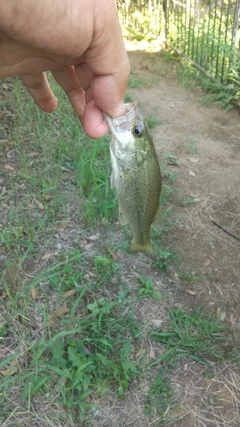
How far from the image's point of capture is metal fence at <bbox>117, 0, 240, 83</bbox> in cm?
646

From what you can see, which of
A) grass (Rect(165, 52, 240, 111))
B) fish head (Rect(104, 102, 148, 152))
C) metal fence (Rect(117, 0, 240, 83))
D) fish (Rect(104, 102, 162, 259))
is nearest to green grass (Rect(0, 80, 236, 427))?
fish (Rect(104, 102, 162, 259))

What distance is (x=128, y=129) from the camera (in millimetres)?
1911

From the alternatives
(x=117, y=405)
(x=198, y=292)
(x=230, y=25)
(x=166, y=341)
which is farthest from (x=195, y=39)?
(x=117, y=405)

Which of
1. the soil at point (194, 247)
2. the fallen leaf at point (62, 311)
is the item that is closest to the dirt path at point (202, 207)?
the soil at point (194, 247)

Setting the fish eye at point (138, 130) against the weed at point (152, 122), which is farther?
the weed at point (152, 122)

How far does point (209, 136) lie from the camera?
5.49m

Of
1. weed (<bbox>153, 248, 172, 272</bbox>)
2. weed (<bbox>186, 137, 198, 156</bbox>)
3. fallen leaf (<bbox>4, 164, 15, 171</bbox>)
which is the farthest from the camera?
weed (<bbox>186, 137, 198, 156</bbox>)

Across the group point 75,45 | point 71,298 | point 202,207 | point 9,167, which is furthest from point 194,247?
point 75,45

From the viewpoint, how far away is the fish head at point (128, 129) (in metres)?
1.88

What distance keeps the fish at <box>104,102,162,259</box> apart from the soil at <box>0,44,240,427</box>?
3.74 ft

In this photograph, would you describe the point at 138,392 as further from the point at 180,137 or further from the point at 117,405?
the point at 180,137

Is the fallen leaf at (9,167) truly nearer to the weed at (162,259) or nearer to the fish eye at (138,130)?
the weed at (162,259)

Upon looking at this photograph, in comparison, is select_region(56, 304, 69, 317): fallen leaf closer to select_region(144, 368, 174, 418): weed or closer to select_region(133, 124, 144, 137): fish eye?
select_region(144, 368, 174, 418): weed

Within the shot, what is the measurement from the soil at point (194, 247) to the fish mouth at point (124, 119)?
1428 mm
